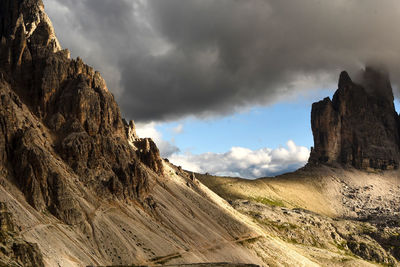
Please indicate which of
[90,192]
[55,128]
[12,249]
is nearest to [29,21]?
[55,128]

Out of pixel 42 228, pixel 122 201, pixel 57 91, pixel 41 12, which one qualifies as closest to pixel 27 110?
pixel 57 91

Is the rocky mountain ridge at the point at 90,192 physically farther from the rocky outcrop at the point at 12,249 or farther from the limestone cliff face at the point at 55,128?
the limestone cliff face at the point at 55,128

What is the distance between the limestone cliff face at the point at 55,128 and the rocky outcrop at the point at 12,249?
30522 millimetres

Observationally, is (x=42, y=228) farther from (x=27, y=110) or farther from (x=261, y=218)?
(x=261, y=218)

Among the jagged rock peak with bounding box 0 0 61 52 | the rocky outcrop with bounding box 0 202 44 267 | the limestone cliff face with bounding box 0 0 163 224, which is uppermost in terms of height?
the jagged rock peak with bounding box 0 0 61 52

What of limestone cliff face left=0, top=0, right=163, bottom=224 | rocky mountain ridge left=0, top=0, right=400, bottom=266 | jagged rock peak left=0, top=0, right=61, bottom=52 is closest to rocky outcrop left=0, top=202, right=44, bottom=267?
rocky mountain ridge left=0, top=0, right=400, bottom=266

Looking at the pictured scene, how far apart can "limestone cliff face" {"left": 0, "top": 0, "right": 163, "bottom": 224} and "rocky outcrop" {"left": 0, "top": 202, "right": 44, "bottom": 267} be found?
100 feet

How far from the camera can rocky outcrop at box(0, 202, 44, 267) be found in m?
53.1

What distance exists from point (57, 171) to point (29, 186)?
10565 mm

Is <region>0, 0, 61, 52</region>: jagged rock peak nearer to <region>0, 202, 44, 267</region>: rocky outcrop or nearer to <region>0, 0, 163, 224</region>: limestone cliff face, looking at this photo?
<region>0, 0, 163, 224</region>: limestone cliff face

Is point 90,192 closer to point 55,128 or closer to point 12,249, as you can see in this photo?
point 55,128

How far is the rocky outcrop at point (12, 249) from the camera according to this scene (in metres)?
53.1

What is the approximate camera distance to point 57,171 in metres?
105

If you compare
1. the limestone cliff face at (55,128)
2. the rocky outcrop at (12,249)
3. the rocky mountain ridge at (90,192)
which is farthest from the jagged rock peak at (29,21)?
the rocky outcrop at (12,249)
